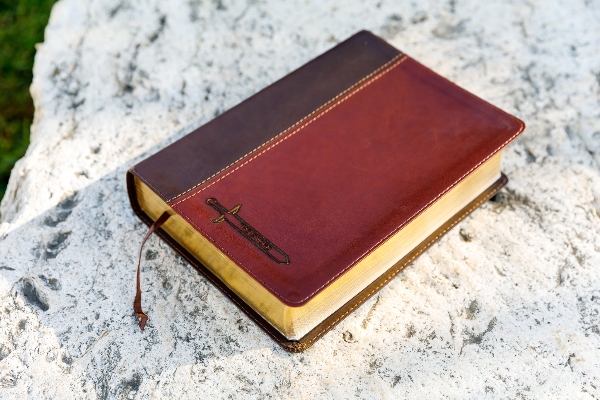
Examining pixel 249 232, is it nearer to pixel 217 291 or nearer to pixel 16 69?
pixel 217 291

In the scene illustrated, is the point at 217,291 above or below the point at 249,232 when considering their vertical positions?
below

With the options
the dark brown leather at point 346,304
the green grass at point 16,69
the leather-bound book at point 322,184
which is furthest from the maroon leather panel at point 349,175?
the green grass at point 16,69

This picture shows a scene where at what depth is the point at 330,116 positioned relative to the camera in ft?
6.01

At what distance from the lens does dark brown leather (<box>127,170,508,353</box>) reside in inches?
62.9

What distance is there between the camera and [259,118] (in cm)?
183

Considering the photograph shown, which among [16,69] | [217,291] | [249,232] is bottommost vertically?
[16,69]

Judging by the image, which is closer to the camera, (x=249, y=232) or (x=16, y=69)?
(x=249, y=232)

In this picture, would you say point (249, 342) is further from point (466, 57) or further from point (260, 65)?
point (466, 57)

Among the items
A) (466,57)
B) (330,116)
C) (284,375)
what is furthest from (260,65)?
(284,375)

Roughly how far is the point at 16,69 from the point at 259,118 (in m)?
1.88

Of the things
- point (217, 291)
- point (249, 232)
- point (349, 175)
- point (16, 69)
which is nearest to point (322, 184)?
point (349, 175)

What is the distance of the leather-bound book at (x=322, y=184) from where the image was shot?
1.56 m

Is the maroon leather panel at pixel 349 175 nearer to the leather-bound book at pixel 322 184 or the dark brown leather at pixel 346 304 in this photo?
the leather-bound book at pixel 322 184

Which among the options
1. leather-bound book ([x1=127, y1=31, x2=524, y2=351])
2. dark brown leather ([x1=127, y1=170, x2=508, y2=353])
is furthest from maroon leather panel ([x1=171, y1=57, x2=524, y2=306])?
dark brown leather ([x1=127, y1=170, x2=508, y2=353])
